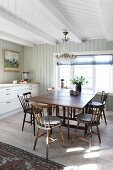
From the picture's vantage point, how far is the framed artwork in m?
5.70

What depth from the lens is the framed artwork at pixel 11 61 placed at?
18.7ft

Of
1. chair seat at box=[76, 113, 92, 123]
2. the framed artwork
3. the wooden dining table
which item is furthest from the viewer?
the framed artwork

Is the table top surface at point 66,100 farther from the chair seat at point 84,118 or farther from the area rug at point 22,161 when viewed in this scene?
the area rug at point 22,161

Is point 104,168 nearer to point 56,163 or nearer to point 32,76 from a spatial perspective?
point 56,163

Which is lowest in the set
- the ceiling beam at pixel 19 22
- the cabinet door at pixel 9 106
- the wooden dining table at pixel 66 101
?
the cabinet door at pixel 9 106

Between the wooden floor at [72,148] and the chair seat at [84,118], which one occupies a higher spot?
the chair seat at [84,118]

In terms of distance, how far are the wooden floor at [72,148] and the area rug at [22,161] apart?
13cm

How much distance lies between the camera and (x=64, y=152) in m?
2.87

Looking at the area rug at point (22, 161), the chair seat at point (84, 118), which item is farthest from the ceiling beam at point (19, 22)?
the area rug at point (22, 161)

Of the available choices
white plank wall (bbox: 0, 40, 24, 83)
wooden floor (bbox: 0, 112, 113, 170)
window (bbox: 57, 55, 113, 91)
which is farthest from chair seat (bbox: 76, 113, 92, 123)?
white plank wall (bbox: 0, 40, 24, 83)

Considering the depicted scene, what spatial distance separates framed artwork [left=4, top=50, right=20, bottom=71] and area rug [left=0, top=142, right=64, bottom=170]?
3433 mm

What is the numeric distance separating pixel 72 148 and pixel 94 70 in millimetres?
3286

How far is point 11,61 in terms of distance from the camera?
593cm

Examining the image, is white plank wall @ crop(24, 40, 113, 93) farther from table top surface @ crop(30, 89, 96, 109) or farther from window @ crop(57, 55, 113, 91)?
table top surface @ crop(30, 89, 96, 109)
